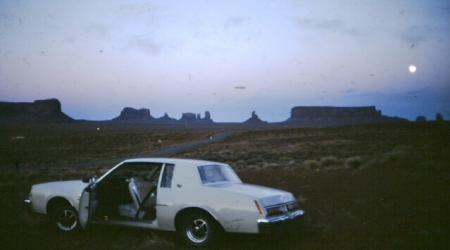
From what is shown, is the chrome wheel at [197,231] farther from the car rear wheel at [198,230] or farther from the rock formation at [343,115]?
→ the rock formation at [343,115]

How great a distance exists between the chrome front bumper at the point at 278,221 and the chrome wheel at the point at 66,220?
3.54 meters

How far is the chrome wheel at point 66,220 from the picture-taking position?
7.99 m

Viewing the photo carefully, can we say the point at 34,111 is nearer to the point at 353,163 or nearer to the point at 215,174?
the point at 353,163

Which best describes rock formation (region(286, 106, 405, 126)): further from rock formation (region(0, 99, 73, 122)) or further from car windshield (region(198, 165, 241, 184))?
car windshield (region(198, 165, 241, 184))

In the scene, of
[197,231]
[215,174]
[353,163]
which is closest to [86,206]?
[197,231]

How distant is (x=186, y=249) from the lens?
698 centimetres

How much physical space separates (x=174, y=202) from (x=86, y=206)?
1553mm

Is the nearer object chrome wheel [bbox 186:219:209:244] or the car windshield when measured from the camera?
chrome wheel [bbox 186:219:209:244]

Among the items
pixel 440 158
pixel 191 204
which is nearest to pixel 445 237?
pixel 191 204

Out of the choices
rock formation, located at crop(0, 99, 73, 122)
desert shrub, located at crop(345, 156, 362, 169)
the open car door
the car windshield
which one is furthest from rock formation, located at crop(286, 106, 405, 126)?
the open car door

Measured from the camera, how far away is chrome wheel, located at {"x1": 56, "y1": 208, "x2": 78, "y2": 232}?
799 cm

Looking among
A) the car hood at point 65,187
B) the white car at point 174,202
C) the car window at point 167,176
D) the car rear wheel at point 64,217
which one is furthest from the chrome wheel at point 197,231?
the car rear wheel at point 64,217

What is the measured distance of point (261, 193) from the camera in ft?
22.9

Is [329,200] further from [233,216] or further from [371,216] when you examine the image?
[233,216]
